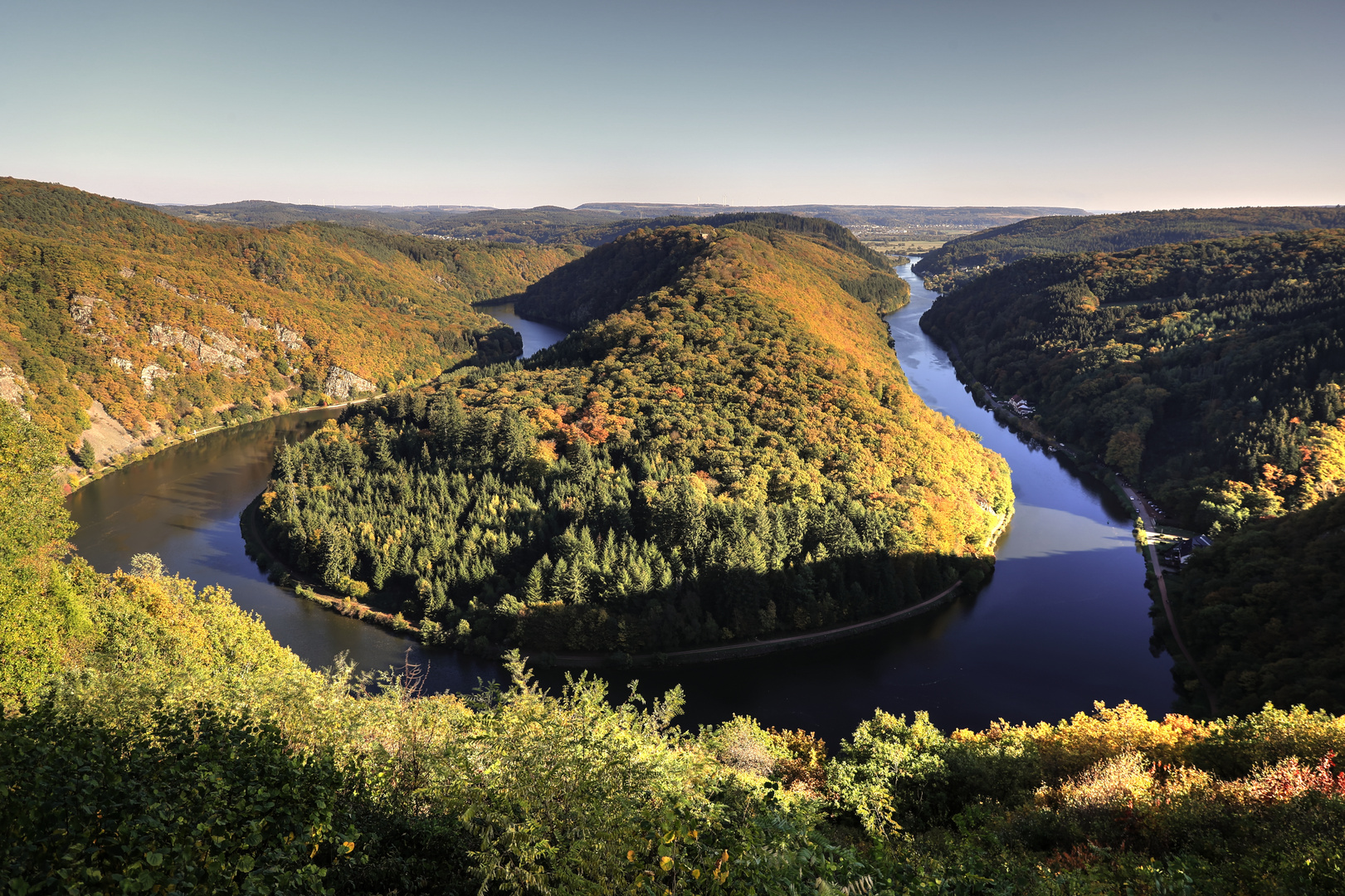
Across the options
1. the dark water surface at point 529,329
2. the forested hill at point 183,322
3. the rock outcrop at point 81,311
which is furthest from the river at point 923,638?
the dark water surface at point 529,329

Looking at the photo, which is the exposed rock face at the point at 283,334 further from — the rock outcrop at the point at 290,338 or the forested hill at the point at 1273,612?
the forested hill at the point at 1273,612

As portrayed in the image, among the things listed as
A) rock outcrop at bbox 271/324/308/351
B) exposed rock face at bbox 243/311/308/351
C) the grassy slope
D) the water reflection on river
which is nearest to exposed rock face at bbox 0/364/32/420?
exposed rock face at bbox 243/311/308/351

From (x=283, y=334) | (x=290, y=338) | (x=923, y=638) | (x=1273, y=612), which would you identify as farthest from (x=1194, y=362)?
(x=283, y=334)

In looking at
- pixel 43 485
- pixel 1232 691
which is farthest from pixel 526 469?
pixel 1232 691

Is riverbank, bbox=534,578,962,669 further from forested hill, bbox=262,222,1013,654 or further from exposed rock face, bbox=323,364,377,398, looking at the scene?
exposed rock face, bbox=323,364,377,398

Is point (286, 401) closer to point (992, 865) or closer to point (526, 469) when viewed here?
point (526, 469)

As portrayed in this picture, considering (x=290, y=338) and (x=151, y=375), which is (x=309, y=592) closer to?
Result: (x=151, y=375)
